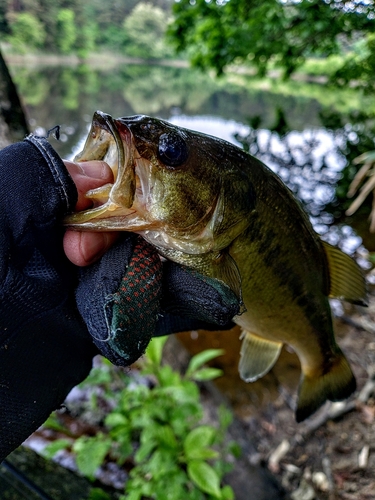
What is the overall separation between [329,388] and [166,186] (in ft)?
5.22

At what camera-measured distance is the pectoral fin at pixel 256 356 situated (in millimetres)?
2164

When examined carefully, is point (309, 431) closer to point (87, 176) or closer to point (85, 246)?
point (85, 246)

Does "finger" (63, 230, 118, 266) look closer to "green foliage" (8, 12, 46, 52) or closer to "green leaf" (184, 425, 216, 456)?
"green leaf" (184, 425, 216, 456)

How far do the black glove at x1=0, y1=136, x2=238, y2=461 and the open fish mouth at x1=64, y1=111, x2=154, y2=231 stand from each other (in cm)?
9

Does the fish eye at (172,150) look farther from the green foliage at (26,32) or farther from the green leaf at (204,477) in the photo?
the green foliage at (26,32)

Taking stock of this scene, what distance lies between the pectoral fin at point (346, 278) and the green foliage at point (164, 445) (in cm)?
127

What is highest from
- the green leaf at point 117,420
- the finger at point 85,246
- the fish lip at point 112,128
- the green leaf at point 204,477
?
the fish lip at point 112,128

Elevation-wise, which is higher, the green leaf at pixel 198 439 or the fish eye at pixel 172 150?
the fish eye at pixel 172 150

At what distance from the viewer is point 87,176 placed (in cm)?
132

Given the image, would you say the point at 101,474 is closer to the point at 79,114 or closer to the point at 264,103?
the point at 79,114

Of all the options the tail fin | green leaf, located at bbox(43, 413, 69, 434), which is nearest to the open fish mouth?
the tail fin

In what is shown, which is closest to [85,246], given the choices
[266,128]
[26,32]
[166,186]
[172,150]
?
[166,186]

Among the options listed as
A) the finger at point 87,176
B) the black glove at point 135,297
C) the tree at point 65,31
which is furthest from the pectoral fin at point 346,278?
the tree at point 65,31

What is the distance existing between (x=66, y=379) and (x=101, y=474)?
76.2 inches
